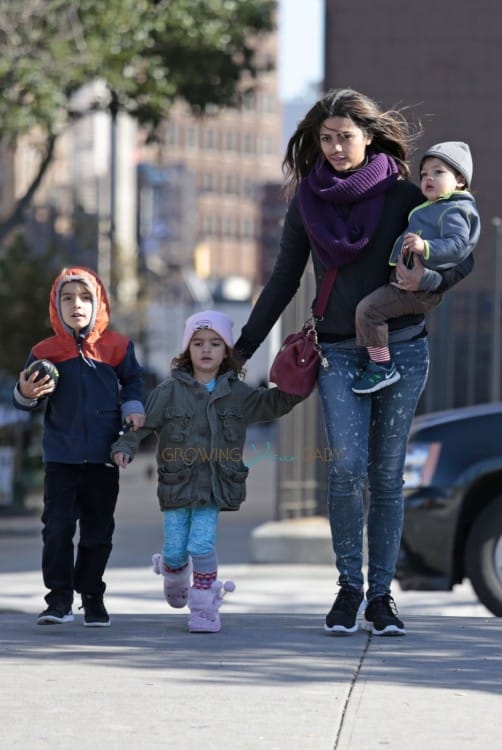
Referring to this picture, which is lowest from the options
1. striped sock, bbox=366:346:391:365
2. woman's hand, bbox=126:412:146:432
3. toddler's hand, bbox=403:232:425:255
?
woman's hand, bbox=126:412:146:432

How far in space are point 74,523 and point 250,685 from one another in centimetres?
135

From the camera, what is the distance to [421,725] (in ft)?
16.0

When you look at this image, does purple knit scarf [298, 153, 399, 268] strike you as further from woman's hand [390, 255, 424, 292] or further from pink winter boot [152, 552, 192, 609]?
pink winter boot [152, 552, 192, 609]

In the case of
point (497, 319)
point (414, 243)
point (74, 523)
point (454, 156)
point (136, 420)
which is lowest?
point (74, 523)

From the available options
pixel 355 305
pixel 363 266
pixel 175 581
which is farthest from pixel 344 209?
pixel 175 581

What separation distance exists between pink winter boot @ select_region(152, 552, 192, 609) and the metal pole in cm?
728

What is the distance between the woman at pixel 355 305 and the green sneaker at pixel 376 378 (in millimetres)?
58

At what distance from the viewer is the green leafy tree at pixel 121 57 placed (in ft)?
60.1

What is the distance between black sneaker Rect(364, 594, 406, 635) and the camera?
6.22m

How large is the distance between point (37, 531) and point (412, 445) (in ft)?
30.6

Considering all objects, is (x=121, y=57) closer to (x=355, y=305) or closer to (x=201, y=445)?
(x=201, y=445)

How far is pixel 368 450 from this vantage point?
6.24 m

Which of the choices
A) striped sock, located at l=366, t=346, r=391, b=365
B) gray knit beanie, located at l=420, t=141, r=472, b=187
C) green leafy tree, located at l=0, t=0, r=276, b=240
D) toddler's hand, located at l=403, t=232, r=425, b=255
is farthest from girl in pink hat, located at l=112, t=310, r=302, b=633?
green leafy tree, located at l=0, t=0, r=276, b=240

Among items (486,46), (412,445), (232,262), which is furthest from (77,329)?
(232,262)
